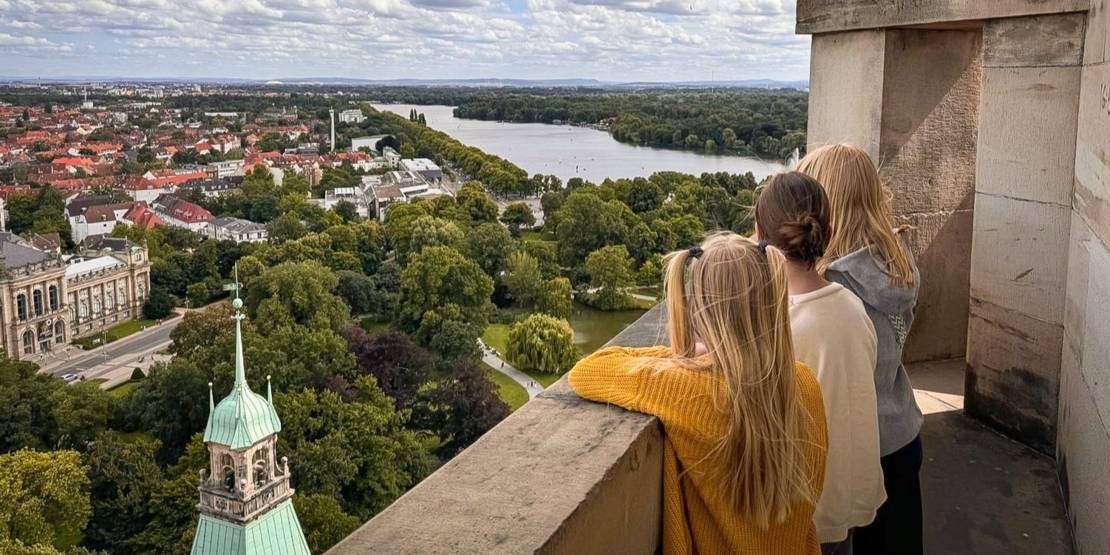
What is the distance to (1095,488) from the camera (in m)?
2.40

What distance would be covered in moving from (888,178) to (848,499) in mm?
2171

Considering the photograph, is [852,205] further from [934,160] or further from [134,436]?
[134,436]

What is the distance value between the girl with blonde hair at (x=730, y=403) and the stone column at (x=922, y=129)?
7.93 ft

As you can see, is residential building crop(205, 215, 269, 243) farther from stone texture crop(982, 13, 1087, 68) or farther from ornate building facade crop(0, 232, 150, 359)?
stone texture crop(982, 13, 1087, 68)

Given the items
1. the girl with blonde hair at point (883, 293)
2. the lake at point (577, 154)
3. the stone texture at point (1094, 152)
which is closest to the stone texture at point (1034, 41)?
the stone texture at point (1094, 152)

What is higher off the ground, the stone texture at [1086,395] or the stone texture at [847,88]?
the stone texture at [847,88]

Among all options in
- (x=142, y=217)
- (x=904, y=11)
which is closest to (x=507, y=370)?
(x=904, y=11)

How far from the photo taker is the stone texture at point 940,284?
4.12 metres

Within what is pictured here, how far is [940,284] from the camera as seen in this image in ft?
13.8

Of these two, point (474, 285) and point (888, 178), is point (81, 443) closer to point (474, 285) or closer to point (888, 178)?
point (474, 285)

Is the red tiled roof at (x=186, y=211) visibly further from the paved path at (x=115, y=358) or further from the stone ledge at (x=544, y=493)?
the stone ledge at (x=544, y=493)

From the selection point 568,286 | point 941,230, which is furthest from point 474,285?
point 941,230

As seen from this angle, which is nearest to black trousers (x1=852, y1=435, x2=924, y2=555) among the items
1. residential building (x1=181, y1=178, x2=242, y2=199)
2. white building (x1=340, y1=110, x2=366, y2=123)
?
residential building (x1=181, y1=178, x2=242, y2=199)

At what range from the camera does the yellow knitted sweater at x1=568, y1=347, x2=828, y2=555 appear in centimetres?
168
